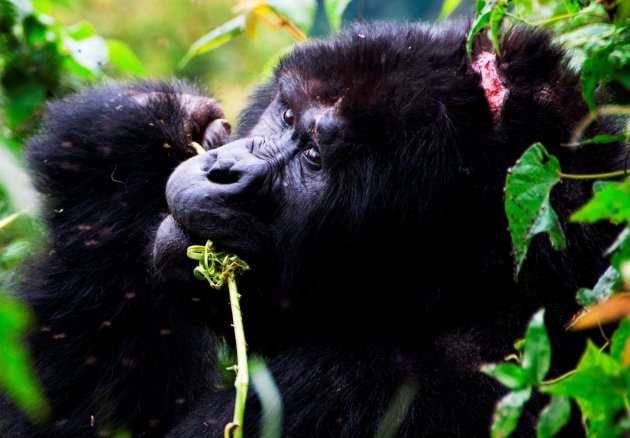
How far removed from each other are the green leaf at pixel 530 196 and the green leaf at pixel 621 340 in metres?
0.28

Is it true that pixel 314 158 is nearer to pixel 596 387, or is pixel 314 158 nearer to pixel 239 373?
pixel 239 373

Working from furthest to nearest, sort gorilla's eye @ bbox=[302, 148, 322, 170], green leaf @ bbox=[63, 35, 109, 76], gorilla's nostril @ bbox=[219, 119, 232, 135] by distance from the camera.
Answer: green leaf @ bbox=[63, 35, 109, 76] → gorilla's nostril @ bbox=[219, 119, 232, 135] → gorilla's eye @ bbox=[302, 148, 322, 170]

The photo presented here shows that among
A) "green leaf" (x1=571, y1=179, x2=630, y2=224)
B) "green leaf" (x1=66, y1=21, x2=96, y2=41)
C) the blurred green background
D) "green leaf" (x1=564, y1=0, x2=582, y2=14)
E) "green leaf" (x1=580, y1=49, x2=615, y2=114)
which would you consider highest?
the blurred green background

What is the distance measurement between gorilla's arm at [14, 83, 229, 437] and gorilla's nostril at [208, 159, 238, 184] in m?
0.39

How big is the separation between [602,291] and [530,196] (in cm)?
26

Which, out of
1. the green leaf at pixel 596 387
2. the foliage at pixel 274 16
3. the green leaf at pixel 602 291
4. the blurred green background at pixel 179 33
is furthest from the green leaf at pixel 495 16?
the blurred green background at pixel 179 33

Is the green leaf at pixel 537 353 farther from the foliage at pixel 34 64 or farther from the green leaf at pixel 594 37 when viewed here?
the foliage at pixel 34 64

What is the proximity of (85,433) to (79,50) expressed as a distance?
7.10 feet

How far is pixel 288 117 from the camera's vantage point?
2303 millimetres

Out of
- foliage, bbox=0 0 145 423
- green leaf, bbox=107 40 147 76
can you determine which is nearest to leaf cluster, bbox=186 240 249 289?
foliage, bbox=0 0 145 423

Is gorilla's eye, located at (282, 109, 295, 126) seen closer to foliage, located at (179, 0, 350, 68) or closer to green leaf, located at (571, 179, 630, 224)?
foliage, located at (179, 0, 350, 68)

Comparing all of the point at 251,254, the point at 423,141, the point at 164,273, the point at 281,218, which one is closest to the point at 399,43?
the point at 423,141

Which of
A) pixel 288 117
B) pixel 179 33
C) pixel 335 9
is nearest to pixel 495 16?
pixel 288 117

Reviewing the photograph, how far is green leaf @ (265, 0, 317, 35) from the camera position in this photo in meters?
3.19
